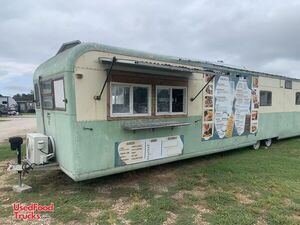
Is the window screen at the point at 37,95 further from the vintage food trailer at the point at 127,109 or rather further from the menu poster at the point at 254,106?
the menu poster at the point at 254,106

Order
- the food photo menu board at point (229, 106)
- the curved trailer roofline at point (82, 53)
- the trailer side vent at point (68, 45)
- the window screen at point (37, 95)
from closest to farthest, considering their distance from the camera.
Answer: the curved trailer roofline at point (82, 53), the trailer side vent at point (68, 45), the window screen at point (37, 95), the food photo menu board at point (229, 106)

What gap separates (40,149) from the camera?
18.5ft

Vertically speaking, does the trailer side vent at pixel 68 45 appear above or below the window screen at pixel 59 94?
above

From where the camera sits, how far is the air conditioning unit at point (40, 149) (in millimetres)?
5535

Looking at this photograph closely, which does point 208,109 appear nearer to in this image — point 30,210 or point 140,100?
point 140,100

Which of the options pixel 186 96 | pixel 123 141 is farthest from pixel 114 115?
pixel 186 96

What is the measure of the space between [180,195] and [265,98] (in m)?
5.70

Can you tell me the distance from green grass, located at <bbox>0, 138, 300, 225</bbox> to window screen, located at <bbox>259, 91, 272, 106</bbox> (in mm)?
2436

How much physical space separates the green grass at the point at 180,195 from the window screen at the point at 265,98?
7.99 ft

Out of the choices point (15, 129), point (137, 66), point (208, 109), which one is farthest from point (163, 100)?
point (15, 129)

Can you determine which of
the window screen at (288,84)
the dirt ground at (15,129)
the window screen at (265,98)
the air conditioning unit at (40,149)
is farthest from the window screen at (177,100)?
the dirt ground at (15,129)

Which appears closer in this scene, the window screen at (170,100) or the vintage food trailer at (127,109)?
the vintage food trailer at (127,109)

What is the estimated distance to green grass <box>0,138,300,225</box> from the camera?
14.4 ft

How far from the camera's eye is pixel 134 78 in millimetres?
5766
